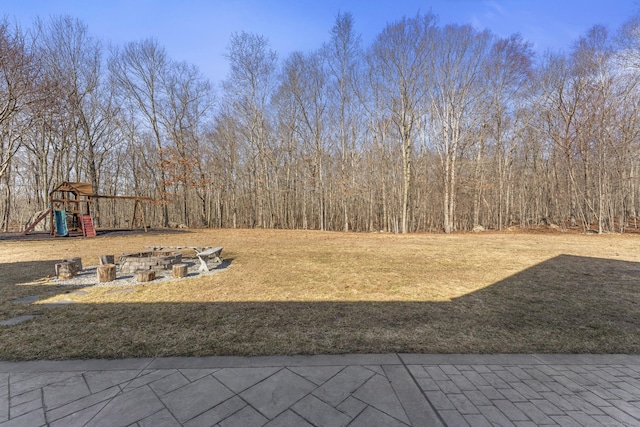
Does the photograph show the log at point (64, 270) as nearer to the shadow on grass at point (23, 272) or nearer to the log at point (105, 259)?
the shadow on grass at point (23, 272)

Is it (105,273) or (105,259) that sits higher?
(105,259)

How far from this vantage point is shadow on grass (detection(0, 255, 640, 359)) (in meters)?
2.73

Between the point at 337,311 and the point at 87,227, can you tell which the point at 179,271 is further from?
the point at 87,227

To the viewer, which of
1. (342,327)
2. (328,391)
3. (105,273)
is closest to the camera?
(328,391)

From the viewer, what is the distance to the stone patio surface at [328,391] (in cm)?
178

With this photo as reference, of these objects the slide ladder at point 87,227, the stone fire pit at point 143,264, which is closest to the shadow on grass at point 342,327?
the stone fire pit at point 143,264

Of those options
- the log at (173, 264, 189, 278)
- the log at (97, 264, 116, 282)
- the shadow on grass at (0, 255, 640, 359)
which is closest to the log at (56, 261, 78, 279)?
the log at (97, 264, 116, 282)

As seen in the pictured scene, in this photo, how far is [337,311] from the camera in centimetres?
378

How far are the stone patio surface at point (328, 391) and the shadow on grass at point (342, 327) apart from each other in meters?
0.20

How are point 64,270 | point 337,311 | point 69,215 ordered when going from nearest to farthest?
1. point 337,311
2. point 64,270
3. point 69,215

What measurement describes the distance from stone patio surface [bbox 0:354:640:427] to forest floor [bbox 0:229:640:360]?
21cm

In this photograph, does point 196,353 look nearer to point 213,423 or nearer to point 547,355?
point 213,423

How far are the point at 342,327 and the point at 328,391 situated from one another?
48.2 inches

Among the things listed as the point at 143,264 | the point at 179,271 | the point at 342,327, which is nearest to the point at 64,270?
the point at 143,264
